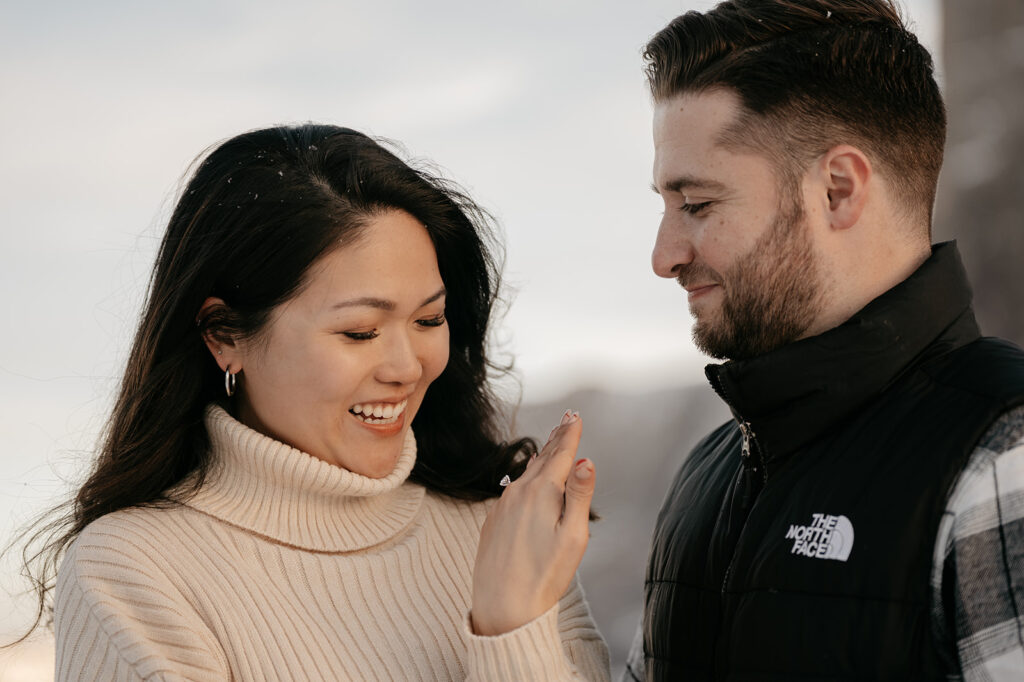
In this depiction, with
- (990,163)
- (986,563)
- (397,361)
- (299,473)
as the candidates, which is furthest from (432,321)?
(990,163)

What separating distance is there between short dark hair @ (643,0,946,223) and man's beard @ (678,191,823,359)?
4.0 inches

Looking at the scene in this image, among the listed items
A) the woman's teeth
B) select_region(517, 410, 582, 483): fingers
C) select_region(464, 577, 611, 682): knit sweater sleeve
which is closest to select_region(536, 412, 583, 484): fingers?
select_region(517, 410, 582, 483): fingers

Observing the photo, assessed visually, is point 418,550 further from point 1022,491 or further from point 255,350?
point 1022,491

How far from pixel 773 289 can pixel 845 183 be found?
0.20 m

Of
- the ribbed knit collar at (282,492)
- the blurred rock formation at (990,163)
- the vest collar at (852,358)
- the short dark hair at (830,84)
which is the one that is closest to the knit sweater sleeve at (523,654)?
the ribbed knit collar at (282,492)

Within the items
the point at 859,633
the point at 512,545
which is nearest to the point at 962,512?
the point at 859,633

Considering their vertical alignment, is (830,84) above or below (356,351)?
above

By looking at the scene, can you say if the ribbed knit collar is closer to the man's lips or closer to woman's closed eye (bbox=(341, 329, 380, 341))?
woman's closed eye (bbox=(341, 329, 380, 341))

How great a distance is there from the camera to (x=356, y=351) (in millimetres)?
1916

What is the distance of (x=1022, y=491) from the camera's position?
4.58 ft

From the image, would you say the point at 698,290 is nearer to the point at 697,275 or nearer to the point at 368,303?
the point at 697,275

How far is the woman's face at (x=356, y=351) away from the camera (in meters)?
1.91

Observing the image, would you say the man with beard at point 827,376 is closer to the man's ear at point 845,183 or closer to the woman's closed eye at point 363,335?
the man's ear at point 845,183

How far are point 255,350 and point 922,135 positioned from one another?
1.18m
